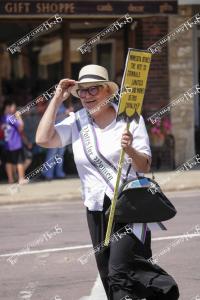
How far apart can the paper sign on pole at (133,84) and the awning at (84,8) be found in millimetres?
10283

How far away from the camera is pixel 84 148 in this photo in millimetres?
5195

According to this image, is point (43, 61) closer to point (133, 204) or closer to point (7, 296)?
point (7, 296)

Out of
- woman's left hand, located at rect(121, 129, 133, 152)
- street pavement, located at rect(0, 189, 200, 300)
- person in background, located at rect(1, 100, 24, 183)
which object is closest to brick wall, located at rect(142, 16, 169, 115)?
person in background, located at rect(1, 100, 24, 183)

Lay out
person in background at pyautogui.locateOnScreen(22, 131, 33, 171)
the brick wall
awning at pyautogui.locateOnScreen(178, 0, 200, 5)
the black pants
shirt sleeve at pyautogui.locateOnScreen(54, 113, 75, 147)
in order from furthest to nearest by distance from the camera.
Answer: the brick wall, awning at pyautogui.locateOnScreen(178, 0, 200, 5), person in background at pyautogui.locateOnScreen(22, 131, 33, 171), shirt sleeve at pyautogui.locateOnScreen(54, 113, 75, 147), the black pants

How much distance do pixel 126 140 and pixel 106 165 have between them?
0.35m

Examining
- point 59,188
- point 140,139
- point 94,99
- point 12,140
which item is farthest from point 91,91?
point 12,140

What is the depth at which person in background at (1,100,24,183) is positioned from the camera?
14.9m

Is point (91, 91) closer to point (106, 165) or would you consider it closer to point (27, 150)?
point (106, 165)

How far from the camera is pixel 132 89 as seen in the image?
4953mm

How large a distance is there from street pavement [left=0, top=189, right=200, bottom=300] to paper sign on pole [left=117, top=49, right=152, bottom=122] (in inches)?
91.6

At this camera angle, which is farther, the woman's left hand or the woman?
the woman

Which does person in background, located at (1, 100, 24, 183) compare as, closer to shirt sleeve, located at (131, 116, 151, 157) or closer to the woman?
the woman

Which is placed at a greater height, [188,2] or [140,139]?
[140,139]

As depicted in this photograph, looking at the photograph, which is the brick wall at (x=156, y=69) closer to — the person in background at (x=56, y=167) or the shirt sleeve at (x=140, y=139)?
the person in background at (x=56, y=167)
